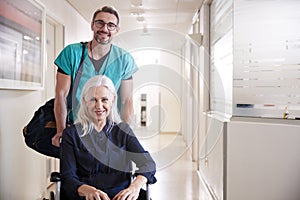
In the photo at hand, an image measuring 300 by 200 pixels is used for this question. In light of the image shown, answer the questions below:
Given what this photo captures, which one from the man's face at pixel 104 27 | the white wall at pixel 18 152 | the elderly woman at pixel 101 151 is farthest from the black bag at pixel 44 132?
the white wall at pixel 18 152

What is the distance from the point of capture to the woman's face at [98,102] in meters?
1.76

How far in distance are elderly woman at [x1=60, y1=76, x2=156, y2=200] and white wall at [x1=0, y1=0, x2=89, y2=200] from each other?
0.94 metres

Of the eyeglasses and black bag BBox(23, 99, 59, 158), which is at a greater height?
the eyeglasses

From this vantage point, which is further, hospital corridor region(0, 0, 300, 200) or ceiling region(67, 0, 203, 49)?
ceiling region(67, 0, 203, 49)

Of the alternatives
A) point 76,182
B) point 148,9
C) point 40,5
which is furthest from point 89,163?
point 148,9

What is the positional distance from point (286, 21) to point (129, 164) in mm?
1633

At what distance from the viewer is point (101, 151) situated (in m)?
1.78

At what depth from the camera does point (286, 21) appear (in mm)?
2402

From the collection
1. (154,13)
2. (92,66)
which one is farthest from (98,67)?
(154,13)

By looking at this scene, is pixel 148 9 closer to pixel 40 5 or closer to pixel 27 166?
pixel 40 5

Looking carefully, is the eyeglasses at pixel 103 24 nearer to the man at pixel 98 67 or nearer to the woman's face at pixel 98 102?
the man at pixel 98 67

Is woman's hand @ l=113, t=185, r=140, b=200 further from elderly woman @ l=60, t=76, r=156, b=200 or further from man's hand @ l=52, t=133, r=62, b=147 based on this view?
man's hand @ l=52, t=133, r=62, b=147

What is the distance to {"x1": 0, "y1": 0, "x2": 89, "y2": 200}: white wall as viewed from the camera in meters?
2.47

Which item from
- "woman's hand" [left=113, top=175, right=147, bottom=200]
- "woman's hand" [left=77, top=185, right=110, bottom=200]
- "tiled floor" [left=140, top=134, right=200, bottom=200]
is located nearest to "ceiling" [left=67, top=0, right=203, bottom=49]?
"tiled floor" [left=140, top=134, right=200, bottom=200]
